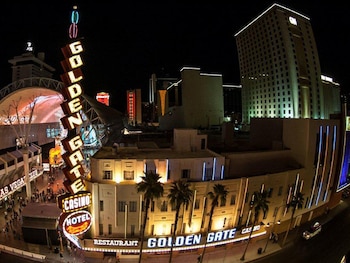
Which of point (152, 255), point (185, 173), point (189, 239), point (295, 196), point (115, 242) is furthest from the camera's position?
point (295, 196)

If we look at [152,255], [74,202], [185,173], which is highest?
[185,173]

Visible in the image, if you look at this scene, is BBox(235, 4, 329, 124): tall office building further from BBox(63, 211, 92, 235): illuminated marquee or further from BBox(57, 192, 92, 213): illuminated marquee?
BBox(63, 211, 92, 235): illuminated marquee

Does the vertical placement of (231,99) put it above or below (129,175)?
above

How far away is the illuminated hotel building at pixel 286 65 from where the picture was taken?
297 feet

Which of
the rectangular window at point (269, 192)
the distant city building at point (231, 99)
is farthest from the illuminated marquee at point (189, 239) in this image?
the distant city building at point (231, 99)

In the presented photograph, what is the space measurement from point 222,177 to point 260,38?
85633 mm

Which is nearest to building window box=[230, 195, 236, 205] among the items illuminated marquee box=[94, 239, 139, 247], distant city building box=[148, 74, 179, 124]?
illuminated marquee box=[94, 239, 139, 247]

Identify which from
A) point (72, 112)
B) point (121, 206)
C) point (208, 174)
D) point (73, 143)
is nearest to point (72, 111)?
point (72, 112)

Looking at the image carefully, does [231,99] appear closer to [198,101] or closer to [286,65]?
[286,65]

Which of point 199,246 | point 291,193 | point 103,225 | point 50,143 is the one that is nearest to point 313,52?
point 291,193

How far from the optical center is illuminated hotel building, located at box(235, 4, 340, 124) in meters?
90.5

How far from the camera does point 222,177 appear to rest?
3512 centimetres

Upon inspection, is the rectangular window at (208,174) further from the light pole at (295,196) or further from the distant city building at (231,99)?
the distant city building at (231,99)

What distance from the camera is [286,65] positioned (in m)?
90.9
